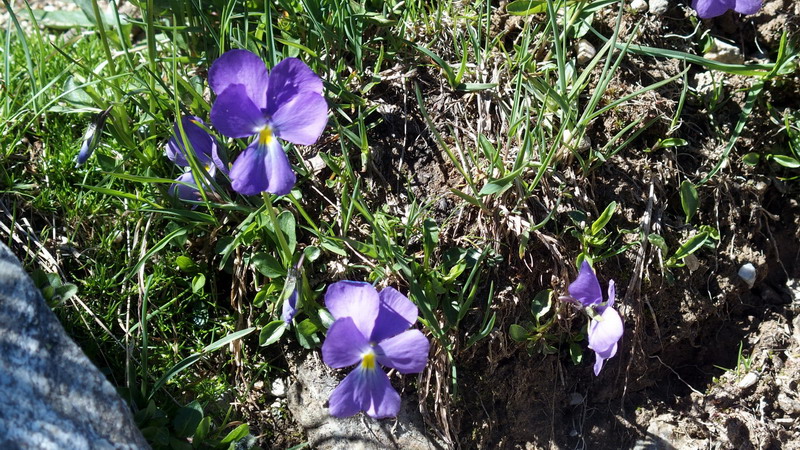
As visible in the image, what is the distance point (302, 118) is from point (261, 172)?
161mm

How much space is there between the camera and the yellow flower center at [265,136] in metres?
1.81

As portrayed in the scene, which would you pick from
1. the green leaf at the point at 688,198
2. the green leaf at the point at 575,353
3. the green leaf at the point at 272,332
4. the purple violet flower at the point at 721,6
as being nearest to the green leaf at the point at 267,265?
the green leaf at the point at 272,332

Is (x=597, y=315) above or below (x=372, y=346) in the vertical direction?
below

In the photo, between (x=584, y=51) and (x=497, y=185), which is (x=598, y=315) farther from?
(x=584, y=51)

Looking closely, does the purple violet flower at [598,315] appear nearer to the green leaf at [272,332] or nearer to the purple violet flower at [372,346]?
the purple violet flower at [372,346]

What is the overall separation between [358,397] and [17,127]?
140 centimetres

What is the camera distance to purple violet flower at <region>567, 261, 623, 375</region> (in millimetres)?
2072

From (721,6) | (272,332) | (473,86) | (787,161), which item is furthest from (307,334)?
(787,161)

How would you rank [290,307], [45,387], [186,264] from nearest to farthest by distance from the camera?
1. [45,387]
2. [290,307]
3. [186,264]

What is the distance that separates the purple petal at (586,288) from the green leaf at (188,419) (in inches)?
42.0

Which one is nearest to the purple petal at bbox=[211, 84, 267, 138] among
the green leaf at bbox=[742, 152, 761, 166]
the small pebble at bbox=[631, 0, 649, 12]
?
the small pebble at bbox=[631, 0, 649, 12]

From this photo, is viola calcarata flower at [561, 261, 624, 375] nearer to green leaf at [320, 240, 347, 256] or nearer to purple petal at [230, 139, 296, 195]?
green leaf at [320, 240, 347, 256]

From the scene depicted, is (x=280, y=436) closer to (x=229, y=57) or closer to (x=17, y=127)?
(x=229, y=57)

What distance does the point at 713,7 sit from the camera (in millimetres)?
2227
